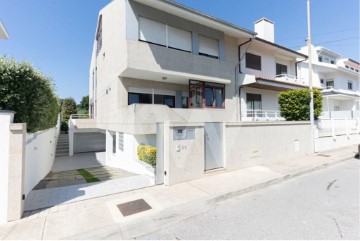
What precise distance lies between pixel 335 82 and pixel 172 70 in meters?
25.8

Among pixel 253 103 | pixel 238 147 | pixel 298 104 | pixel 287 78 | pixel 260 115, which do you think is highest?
pixel 287 78

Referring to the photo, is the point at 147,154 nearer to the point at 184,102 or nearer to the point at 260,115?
the point at 184,102

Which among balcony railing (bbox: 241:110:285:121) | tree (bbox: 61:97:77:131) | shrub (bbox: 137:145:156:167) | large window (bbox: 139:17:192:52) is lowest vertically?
shrub (bbox: 137:145:156:167)

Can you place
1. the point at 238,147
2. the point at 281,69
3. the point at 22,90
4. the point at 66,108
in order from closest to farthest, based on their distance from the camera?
the point at 22,90, the point at 238,147, the point at 281,69, the point at 66,108

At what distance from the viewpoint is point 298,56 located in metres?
17.7

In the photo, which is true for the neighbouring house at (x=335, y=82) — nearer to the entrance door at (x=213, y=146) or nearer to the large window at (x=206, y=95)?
the large window at (x=206, y=95)

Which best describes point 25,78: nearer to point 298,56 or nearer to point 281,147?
point 281,147

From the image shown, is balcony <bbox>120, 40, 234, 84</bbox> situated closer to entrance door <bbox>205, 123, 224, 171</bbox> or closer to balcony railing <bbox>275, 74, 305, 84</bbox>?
entrance door <bbox>205, 123, 224, 171</bbox>

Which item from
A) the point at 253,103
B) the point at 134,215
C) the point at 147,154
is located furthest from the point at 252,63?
the point at 134,215

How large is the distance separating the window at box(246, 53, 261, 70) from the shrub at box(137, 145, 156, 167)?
11139 mm

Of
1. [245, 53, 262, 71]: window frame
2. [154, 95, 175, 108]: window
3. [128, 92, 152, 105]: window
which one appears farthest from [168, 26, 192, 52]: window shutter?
[245, 53, 262, 71]: window frame

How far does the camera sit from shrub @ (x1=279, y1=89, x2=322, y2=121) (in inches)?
456

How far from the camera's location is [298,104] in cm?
1161

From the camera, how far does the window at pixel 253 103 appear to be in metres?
14.8
